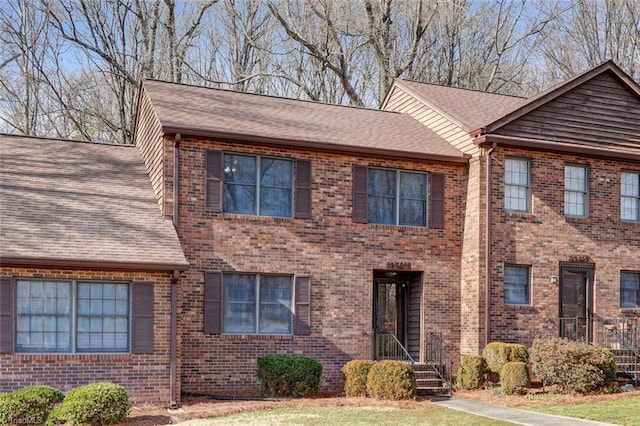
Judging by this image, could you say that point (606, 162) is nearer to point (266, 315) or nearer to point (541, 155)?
point (541, 155)

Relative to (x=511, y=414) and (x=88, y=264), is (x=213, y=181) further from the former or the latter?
(x=511, y=414)

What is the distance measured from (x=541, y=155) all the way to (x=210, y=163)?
823cm

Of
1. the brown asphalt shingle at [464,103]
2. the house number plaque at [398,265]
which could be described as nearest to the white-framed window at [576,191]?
the brown asphalt shingle at [464,103]

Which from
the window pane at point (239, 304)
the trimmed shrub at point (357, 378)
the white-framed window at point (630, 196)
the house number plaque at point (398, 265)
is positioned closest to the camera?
the trimmed shrub at point (357, 378)

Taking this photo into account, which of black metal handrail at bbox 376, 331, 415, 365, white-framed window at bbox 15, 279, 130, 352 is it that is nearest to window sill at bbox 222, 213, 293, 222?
white-framed window at bbox 15, 279, 130, 352

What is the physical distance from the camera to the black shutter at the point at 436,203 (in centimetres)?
1986

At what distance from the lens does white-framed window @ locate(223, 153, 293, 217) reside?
18203 mm

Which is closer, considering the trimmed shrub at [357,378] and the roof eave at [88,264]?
the roof eave at [88,264]

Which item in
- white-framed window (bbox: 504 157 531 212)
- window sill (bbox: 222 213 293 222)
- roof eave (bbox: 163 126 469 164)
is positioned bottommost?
window sill (bbox: 222 213 293 222)

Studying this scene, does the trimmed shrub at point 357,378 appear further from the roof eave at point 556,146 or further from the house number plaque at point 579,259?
the house number plaque at point 579,259

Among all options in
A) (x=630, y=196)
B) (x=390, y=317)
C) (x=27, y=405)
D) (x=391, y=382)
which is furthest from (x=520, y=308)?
(x=27, y=405)

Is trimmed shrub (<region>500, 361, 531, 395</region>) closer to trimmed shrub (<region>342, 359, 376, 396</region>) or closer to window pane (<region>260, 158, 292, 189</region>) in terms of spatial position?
trimmed shrub (<region>342, 359, 376, 396</region>)

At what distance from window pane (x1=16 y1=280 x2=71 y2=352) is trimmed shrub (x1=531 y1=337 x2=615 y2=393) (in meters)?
9.93

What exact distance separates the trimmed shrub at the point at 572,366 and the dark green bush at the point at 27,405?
10104mm
